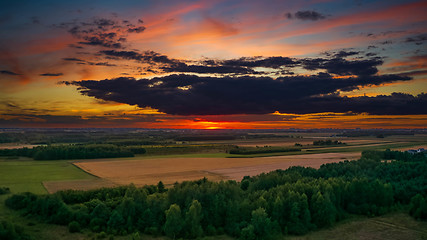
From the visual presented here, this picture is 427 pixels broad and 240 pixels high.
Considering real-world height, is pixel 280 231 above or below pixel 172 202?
below

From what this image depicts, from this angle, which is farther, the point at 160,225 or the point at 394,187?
the point at 394,187

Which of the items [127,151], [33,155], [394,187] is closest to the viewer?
[394,187]

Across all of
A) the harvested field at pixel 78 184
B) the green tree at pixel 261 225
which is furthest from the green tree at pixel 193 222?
the harvested field at pixel 78 184

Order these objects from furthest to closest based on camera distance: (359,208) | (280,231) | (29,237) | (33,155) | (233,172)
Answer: (33,155)
(233,172)
(359,208)
(280,231)
(29,237)

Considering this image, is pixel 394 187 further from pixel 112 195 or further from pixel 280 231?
pixel 112 195

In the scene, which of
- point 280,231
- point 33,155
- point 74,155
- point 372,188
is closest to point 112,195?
point 280,231

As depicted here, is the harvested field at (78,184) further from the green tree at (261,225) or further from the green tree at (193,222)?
the green tree at (261,225)

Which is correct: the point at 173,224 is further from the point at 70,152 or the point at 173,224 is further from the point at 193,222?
the point at 70,152
